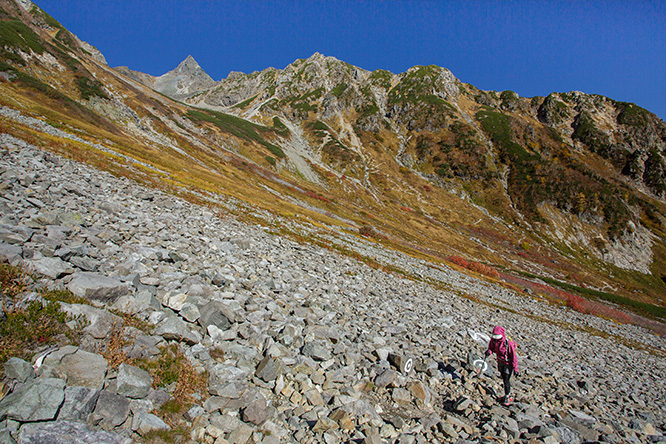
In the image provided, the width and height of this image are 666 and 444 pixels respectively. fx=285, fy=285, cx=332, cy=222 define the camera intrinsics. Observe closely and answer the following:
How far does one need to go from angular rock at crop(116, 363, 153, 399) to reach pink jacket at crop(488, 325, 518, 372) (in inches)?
421

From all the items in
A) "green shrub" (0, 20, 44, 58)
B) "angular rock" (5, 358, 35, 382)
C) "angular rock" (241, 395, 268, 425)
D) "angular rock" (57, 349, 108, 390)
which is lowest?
"angular rock" (241, 395, 268, 425)

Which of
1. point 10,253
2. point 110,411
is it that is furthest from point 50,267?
point 110,411

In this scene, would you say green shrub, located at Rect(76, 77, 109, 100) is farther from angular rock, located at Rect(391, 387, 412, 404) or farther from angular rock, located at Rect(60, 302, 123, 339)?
angular rock, located at Rect(391, 387, 412, 404)

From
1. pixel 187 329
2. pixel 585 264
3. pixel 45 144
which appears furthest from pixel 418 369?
pixel 585 264

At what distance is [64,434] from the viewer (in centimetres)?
398

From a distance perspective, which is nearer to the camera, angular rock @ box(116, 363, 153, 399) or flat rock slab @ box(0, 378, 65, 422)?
flat rock slab @ box(0, 378, 65, 422)

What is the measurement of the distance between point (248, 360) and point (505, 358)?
8747 millimetres

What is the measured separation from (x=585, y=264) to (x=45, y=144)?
188 metres

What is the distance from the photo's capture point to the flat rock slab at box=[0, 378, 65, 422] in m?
3.79

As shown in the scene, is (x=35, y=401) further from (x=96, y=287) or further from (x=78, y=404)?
(x=96, y=287)

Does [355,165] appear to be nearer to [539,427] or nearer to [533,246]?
[533,246]

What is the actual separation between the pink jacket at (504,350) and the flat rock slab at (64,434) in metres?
10.9

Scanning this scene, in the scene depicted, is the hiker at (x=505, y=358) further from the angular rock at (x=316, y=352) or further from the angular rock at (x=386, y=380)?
the angular rock at (x=316, y=352)

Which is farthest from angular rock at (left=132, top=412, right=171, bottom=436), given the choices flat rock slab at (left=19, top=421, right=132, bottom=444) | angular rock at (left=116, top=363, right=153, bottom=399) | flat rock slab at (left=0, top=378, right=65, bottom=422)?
flat rock slab at (left=0, top=378, right=65, bottom=422)
